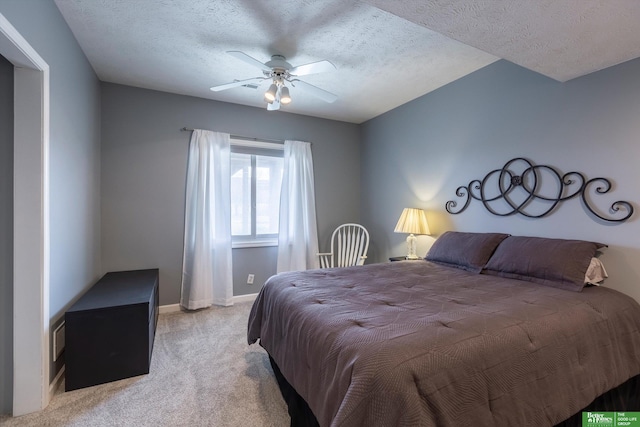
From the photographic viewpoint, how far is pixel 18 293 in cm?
157

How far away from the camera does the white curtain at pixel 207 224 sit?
3254 millimetres

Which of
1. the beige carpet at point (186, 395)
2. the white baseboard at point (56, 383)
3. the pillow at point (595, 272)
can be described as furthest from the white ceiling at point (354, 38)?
the white baseboard at point (56, 383)

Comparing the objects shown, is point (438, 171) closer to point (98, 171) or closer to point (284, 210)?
point (284, 210)

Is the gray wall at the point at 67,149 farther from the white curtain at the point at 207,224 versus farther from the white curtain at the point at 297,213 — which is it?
the white curtain at the point at 297,213

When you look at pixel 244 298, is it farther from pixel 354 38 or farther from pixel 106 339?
pixel 354 38

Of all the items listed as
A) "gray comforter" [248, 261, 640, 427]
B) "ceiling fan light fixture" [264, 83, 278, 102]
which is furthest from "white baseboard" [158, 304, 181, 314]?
"ceiling fan light fixture" [264, 83, 278, 102]

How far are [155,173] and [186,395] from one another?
237 centimetres

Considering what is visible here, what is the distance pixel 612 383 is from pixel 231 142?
3.75 metres

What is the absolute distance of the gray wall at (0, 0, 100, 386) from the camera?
5.41ft

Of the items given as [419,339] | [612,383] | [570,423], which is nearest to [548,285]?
[612,383]

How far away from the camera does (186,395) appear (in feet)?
5.96

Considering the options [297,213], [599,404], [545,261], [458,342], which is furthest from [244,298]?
[599,404]

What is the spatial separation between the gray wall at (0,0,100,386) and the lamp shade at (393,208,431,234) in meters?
2.96

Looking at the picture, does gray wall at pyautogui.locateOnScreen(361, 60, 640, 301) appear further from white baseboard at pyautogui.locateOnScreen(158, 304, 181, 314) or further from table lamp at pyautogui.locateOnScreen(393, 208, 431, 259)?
white baseboard at pyautogui.locateOnScreen(158, 304, 181, 314)
